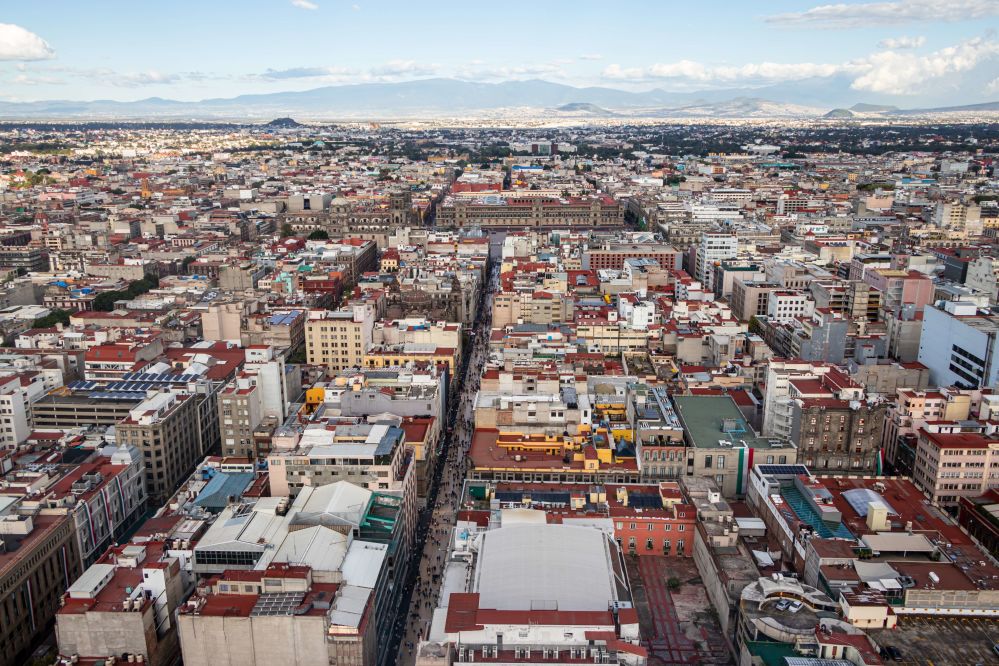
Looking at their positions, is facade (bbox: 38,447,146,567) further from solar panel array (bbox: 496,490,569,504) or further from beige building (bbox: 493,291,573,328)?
beige building (bbox: 493,291,573,328)

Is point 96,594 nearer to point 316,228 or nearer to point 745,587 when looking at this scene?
point 745,587

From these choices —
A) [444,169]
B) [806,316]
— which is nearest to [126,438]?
[806,316]

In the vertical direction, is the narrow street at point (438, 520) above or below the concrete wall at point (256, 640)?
below

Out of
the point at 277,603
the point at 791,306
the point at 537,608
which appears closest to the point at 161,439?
the point at 277,603

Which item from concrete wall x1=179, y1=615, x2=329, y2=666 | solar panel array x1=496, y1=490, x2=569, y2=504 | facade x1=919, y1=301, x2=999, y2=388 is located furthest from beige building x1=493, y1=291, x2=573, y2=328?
concrete wall x1=179, y1=615, x2=329, y2=666

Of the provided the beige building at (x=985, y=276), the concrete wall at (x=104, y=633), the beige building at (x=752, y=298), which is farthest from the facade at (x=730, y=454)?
the beige building at (x=985, y=276)

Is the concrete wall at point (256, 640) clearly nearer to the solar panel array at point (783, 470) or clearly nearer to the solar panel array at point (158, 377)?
the solar panel array at point (783, 470)
